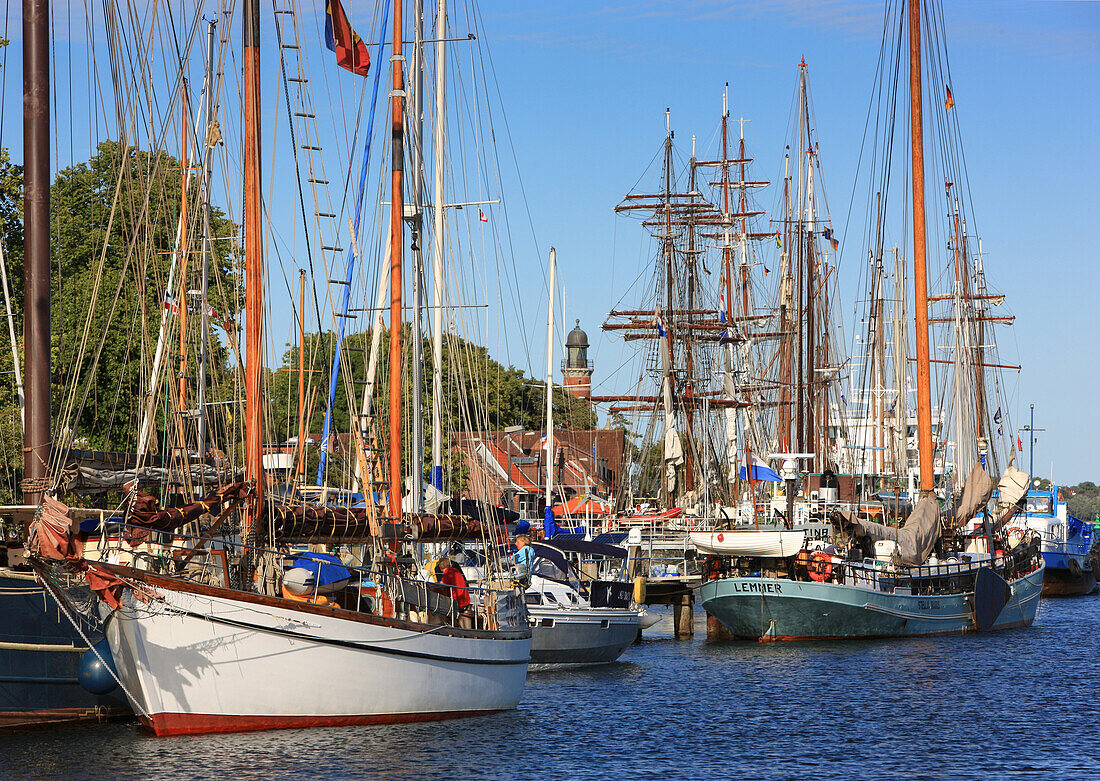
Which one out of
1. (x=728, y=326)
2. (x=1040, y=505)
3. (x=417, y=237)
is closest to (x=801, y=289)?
(x=728, y=326)

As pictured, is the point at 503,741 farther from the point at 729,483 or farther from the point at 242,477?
the point at 729,483

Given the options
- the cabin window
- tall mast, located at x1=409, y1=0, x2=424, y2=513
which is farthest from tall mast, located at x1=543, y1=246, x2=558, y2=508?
the cabin window

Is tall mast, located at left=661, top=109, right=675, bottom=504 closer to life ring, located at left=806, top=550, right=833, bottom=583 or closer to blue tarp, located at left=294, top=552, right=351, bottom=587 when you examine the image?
life ring, located at left=806, top=550, right=833, bottom=583

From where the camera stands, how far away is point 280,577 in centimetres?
2112

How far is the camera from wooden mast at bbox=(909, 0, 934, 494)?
3766 cm

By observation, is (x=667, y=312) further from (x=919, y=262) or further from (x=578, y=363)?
(x=578, y=363)

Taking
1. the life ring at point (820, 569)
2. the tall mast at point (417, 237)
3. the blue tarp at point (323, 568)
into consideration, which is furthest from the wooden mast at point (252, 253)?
the life ring at point (820, 569)

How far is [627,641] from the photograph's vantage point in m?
35.0

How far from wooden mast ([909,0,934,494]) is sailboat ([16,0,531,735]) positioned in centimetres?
1802

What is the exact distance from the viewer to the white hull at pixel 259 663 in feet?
61.8

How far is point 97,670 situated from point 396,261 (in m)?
8.65

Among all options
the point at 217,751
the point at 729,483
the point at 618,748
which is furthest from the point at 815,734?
the point at 729,483

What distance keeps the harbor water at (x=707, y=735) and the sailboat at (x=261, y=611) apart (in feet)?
1.26

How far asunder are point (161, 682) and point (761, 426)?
5755 centimetres
